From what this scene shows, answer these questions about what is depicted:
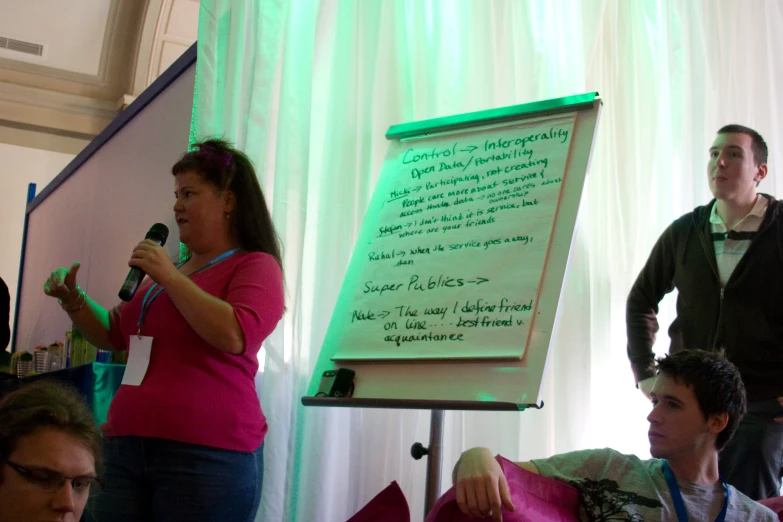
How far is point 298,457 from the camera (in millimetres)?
2205

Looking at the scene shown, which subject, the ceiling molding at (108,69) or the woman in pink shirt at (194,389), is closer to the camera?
the woman in pink shirt at (194,389)

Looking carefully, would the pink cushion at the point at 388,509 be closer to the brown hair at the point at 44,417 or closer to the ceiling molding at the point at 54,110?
the brown hair at the point at 44,417

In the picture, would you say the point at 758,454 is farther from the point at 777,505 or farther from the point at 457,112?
the point at 457,112

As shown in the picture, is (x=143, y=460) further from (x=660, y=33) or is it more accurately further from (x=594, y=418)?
(x=660, y=33)

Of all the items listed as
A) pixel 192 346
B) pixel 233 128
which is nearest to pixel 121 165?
pixel 233 128

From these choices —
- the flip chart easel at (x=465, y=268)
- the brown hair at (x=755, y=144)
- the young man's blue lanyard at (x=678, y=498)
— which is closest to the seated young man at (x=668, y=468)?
the young man's blue lanyard at (x=678, y=498)

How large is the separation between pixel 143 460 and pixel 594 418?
1429 millimetres

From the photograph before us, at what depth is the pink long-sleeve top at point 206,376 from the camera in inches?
58.7

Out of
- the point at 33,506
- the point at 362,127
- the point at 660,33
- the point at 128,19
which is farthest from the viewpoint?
the point at 128,19

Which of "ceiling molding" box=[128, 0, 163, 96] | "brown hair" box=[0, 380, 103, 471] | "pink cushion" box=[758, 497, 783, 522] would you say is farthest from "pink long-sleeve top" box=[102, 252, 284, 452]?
"ceiling molding" box=[128, 0, 163, 96]

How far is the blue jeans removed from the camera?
146 cm

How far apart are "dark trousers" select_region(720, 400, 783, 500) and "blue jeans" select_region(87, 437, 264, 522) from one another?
1.24m

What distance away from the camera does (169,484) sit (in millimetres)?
1462

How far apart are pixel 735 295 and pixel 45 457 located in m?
1.75
